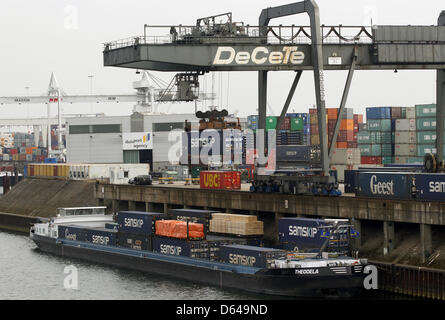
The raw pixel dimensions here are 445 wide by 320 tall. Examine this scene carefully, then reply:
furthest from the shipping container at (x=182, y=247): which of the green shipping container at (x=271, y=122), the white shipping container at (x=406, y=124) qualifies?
the green shipping container at (x=271, y=122)

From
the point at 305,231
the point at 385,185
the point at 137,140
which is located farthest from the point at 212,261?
the point at 137,140

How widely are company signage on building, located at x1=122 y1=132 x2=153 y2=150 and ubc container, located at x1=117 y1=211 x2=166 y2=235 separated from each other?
64.2 metres

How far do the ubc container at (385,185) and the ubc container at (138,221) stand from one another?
52.5 feet

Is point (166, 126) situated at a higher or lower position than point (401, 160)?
higher

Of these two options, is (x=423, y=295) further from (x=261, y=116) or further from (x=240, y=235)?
(x=261, y=116)

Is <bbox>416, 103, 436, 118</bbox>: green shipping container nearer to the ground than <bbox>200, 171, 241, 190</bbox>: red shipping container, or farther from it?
farther from it

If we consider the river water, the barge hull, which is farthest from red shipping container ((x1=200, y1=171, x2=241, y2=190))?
the river water

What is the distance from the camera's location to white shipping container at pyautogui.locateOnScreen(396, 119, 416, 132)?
95688 millimetres

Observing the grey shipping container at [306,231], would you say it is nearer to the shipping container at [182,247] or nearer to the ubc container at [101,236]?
the shipping container at [182,247]

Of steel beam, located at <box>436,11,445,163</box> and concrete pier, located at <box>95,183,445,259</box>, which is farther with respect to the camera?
steel beam, located at <box>436,11,445,163</box>

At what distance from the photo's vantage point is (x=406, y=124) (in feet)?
315

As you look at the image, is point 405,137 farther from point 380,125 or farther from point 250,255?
point 250,255

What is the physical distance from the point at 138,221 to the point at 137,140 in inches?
2697

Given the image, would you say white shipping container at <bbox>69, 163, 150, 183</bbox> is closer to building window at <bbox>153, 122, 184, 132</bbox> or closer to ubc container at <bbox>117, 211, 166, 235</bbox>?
building window at <bbox>153, 122, 184, 132</bbox>
